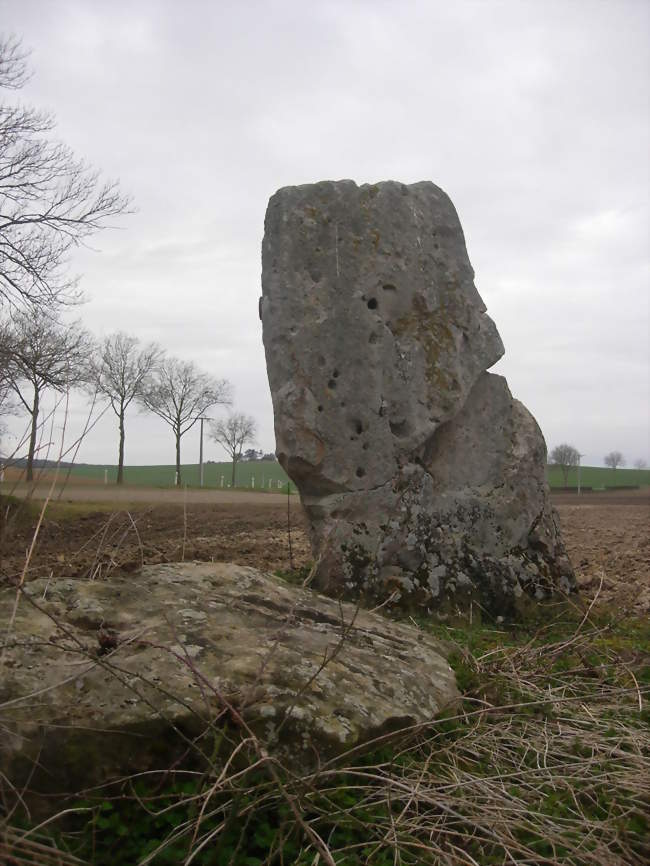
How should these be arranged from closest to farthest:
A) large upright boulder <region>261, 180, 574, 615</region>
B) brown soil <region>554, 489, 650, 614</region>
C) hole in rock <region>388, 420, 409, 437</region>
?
1. large upright boulder <region>261, 180, 574, 615</region>
2. hole in rock <region>388, 420, 409, 437</region>
3. brown soil <region>554, 489, 650, 614</region>

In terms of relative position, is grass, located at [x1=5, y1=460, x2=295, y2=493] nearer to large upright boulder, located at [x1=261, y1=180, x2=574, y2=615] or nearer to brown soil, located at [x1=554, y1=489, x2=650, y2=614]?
brown soil, located at [x1=554, y1=489, x2=650, y2=614]

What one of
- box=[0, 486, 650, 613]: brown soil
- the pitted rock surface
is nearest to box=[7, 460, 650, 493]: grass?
box=[0, 486, 650, 613]: brown soil

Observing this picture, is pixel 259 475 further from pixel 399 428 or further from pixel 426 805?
pixel 426 805

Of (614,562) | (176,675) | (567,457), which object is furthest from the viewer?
(567,457)

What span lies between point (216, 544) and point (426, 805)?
6.46m

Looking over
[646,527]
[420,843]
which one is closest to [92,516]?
[646,527]

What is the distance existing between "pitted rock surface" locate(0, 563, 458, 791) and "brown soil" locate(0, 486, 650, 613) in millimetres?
502

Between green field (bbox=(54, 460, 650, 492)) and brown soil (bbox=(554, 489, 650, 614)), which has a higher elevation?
green field (bbox=(54, 460, 650, 492))

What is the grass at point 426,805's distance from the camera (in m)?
2.44

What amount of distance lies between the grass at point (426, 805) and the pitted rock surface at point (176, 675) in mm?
119

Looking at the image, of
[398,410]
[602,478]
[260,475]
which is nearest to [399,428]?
[398,410]

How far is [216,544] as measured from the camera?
9125 mm

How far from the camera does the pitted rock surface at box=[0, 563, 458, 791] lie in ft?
8.40

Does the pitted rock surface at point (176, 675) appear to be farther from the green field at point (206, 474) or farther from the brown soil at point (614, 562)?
the green field at point (206, 474)
